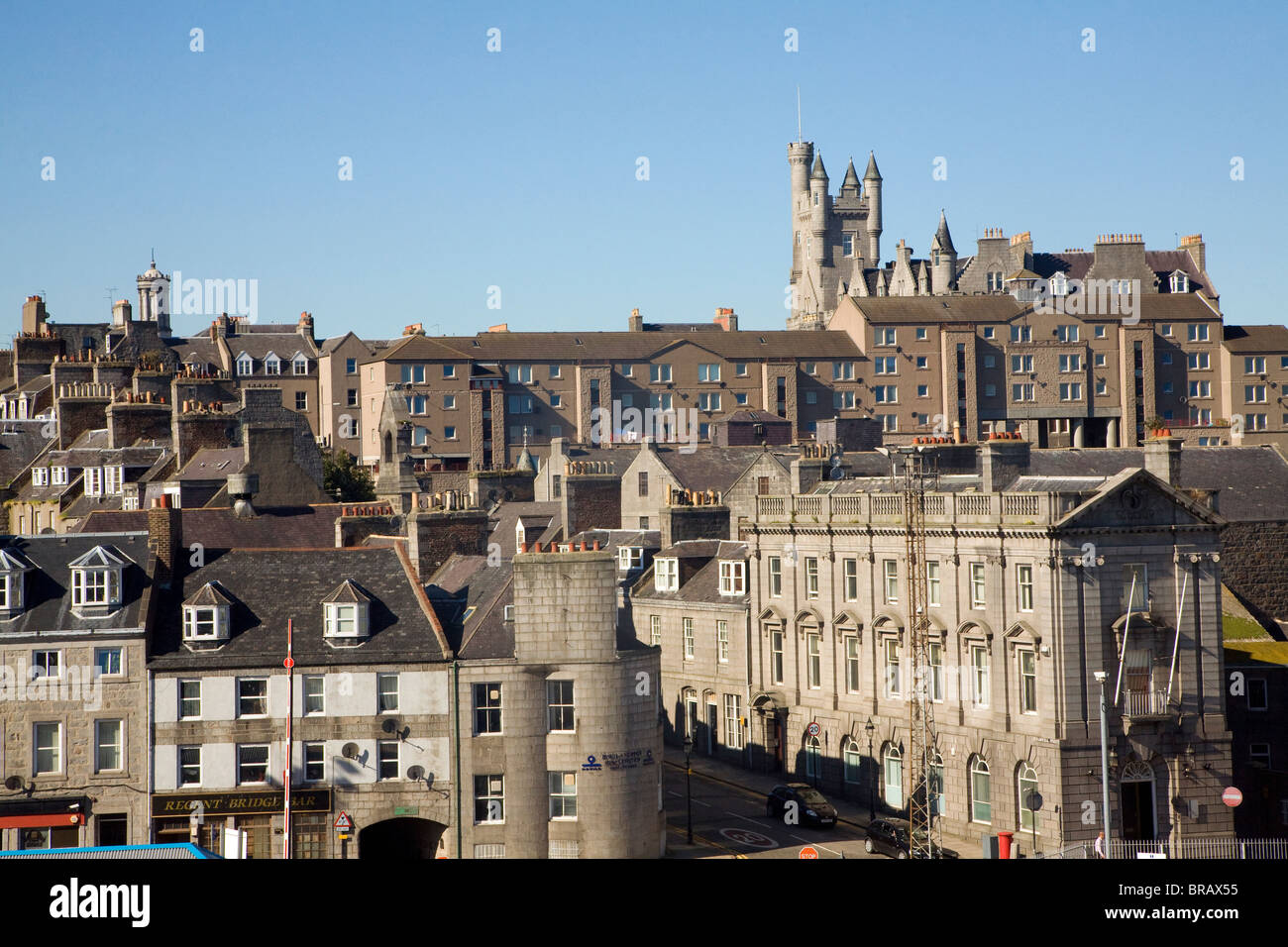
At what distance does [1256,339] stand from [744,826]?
116097mm

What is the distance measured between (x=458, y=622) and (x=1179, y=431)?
103875mm

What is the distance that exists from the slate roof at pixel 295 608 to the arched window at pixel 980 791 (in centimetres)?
1773

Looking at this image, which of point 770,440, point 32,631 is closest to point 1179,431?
point 770,440

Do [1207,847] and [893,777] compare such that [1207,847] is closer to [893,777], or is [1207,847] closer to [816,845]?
[893,777]

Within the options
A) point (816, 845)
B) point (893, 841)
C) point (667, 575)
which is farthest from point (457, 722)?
point (667, 575)


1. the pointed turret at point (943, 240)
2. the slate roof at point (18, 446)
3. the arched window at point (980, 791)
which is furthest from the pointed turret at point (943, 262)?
the arched window at point (980, 791)

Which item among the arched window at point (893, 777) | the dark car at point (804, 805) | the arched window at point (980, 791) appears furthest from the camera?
the arched window at point (893, 777)

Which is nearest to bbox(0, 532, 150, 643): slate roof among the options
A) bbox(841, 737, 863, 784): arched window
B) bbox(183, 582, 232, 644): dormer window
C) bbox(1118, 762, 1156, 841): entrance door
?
bbox(183, 582, 232, 644): dormer window

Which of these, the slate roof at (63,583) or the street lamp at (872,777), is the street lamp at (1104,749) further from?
the slate roof at (63,583)

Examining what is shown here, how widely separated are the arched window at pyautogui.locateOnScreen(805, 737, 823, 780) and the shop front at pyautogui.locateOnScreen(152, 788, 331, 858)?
72.4 ft

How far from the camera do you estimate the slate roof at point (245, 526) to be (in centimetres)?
6003

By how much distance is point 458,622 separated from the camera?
165ft

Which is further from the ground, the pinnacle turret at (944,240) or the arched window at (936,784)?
the pinnacle turret at (944,240)
